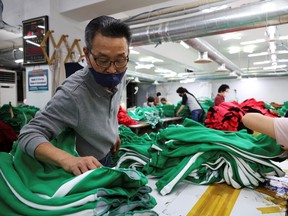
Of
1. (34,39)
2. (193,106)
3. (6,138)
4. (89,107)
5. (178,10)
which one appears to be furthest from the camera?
(193,106)

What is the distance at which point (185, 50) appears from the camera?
25.1 ft

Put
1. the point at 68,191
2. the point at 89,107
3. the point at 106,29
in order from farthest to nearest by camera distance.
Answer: the point at 89,107, the point at 106,29, the point at 68,191

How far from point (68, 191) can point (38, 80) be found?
2.92 metres

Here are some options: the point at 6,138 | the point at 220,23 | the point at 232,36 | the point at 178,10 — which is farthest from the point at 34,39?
the point at 232,36

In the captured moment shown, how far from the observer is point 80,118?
795mm

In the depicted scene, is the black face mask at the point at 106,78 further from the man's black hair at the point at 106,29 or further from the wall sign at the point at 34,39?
the wall sign at the point at 34,39

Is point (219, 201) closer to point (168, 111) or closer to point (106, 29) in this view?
point (106, 29)

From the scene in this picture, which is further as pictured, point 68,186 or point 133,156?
point 133,156

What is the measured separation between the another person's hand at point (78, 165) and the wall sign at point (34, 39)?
2.71 metres

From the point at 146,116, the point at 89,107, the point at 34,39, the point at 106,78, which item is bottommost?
the point at 146,116

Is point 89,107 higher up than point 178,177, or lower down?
higher up

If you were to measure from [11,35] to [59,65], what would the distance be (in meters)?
2.20

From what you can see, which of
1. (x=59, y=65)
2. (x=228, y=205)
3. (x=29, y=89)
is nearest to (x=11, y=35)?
(x=29, y=89)

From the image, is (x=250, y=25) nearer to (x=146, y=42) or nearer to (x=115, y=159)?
(x=146, y=42)
